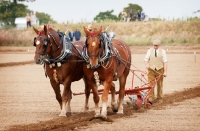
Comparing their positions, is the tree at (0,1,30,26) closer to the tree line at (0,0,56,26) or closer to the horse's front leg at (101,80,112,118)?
the tree line at (0,0,56,26)

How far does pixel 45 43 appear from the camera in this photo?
15.8m

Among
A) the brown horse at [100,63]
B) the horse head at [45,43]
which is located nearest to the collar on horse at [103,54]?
the brown horse at [100,63]

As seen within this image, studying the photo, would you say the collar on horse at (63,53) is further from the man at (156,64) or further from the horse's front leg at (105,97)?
the man at (156,64)

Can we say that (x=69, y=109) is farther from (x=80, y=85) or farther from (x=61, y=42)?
(x=80, y=85)

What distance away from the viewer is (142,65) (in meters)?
34.2

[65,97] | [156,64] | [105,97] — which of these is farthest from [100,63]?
[156,64]

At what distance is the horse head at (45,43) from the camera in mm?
15711

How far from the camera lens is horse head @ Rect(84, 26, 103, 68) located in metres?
15.3

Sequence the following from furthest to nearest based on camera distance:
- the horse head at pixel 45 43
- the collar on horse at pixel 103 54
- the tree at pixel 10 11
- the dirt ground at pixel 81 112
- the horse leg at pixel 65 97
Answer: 1. the tree at pixel 10 11
2. the horse leg at pixel 65 97
3. the horse head at pixel 45 43
4. the collar on horse at pixel 103 54
5. the dirt ground at pixel 81 112

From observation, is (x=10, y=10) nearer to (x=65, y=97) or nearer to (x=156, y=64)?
(x=156, y=64)

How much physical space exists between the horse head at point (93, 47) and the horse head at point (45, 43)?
1.05 metres

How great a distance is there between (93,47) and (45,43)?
4.07ft

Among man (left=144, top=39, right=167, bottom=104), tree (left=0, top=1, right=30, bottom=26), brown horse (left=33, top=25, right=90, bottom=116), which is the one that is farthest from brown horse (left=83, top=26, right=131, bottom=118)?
tree (left=0, top=1, right=30, bottom=26)

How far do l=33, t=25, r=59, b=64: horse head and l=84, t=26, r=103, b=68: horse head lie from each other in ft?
3.43
